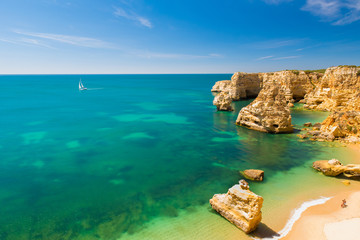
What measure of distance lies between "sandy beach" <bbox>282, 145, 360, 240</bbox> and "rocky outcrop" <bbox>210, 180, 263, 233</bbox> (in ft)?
6.49

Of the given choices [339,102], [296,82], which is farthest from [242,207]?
[296,82]

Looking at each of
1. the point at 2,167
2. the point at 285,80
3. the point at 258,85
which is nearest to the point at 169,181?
the point at 2,167

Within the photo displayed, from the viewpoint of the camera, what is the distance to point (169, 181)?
1667 centimetres

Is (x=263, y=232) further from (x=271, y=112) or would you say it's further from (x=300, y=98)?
(x=300, y=98)

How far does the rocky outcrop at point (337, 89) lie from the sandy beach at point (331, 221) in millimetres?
32946

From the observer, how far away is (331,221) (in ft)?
37.8

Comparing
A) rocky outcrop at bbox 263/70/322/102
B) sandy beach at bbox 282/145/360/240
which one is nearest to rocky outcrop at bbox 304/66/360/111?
rocky outcrop at bbox 263/70/322/102

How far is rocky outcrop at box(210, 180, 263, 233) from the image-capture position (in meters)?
10.4

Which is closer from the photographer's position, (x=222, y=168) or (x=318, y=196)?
(x=318, y=196)

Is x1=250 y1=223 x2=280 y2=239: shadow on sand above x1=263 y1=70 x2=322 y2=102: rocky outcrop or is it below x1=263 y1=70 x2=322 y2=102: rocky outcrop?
below

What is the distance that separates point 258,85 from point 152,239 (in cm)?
6518

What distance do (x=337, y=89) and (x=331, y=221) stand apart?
40669mm

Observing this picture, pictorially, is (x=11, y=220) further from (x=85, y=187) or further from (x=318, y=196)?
(x=318, y=196)

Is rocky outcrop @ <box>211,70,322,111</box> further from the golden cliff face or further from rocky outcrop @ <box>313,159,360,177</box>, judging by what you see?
rocky outcrop @ <box>313,159,360,177</box>
